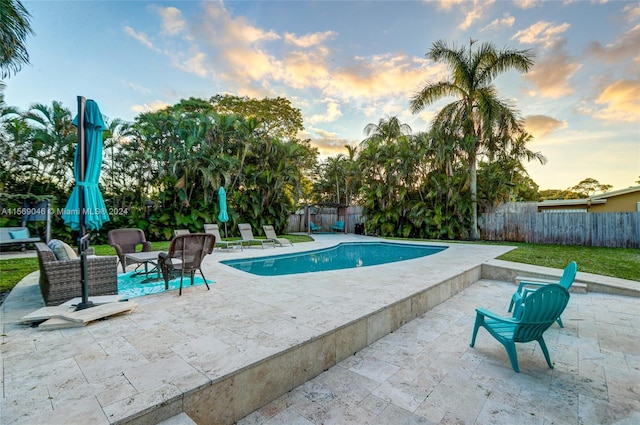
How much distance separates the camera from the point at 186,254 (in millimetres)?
4582

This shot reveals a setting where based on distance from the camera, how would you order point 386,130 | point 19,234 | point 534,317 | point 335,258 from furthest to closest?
point 386,130 < point 335,258 < point 19,234 < point 534,317

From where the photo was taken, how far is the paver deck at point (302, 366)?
1.92 meters

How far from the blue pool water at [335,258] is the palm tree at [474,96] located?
204 inches

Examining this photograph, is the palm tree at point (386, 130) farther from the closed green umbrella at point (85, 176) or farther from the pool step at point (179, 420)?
the pool step at point (179, 420)

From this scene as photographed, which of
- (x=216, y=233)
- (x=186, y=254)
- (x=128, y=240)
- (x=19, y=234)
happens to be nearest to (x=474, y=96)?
(x=216, y=233)

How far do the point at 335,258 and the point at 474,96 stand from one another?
10.8 metres

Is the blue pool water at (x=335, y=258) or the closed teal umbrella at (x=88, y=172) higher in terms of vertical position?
the closed teal umbrella at (x=88, y=172)

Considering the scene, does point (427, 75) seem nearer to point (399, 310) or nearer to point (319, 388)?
point (399, 310)

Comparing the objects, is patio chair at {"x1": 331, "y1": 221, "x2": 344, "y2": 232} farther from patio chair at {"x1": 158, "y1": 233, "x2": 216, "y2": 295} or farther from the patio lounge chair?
patio chair at {"x1": 158, "y1": 233, "x2": 216, "y2": 295}

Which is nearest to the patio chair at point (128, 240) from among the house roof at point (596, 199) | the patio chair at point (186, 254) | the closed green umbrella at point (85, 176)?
the patio chair at point (186, 254)

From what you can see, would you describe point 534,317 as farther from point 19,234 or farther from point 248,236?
point 19,234

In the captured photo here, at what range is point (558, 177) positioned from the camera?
19125 millimetres

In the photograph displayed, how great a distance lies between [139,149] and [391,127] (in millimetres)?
14858

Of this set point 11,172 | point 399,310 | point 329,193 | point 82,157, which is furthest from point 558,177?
point 11,172
